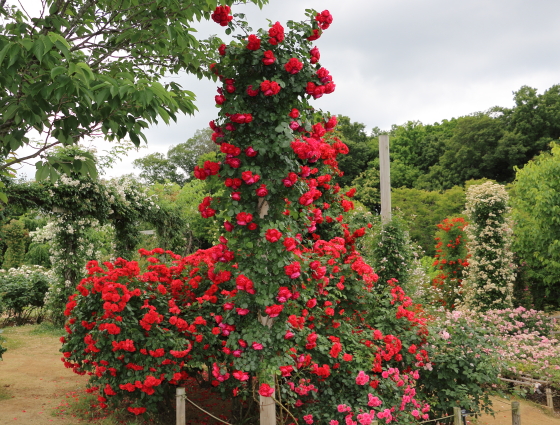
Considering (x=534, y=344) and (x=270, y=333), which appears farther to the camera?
(x=534, y=344)

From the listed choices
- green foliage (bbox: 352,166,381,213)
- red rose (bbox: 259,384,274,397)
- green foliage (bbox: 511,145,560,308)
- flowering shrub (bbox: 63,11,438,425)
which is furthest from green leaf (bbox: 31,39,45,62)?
green foliage (bbox: 352,166,381,213)

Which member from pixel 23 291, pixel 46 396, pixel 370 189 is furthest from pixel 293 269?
pixel 370 189

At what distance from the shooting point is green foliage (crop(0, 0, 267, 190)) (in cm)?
234

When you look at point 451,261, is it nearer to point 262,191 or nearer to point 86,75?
point 262,191

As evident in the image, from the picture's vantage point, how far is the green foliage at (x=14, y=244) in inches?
703

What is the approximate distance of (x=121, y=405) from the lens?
4.72 m

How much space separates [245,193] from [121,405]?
2863 mm

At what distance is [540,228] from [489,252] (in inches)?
60.2

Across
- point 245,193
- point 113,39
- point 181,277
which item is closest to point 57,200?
point 181,277

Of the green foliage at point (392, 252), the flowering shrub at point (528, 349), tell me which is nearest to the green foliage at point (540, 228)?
the flowering shrub at point (528, 349)

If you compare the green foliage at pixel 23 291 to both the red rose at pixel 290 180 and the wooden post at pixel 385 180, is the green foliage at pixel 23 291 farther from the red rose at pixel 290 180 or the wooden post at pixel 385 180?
the red rose at pixel 290 180

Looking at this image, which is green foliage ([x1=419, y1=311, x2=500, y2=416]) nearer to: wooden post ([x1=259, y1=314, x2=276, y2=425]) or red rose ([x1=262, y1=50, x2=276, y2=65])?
wooden post ([x1=259, y1=314, x2=276, y2=425])

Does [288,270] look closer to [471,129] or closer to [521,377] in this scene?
[521,377]

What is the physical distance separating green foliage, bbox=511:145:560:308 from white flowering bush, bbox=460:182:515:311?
0.80 meters
